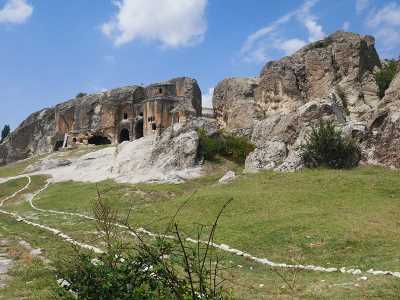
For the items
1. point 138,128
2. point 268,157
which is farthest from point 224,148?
point 138,128

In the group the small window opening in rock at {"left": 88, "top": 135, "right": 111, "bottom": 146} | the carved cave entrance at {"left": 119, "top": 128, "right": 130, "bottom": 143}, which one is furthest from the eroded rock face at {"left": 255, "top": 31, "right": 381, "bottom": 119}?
the small window opening in rock at {"left": 88, "top": 135, "right": 111, "bottom": 146}

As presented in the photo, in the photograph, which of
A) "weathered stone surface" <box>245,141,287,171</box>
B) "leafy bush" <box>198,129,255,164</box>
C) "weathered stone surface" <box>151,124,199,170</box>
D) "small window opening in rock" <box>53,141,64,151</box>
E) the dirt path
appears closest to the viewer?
the dirt path

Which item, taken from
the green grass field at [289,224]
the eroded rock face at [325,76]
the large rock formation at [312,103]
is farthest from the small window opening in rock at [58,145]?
the green grass field at [289,224]

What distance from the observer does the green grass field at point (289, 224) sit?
42.7 feet

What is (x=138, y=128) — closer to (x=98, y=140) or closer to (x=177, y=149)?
(x=98, y=140)

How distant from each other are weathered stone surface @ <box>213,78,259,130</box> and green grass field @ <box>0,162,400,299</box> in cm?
3167

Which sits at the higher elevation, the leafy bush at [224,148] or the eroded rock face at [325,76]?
the eroded rock face at [325,76]

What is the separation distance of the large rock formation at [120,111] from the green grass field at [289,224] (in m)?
45.8

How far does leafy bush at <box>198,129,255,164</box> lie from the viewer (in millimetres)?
47875

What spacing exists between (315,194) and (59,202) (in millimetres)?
22492

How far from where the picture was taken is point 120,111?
89.6 meters

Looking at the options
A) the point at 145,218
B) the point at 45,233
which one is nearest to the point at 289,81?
the point at 145,218

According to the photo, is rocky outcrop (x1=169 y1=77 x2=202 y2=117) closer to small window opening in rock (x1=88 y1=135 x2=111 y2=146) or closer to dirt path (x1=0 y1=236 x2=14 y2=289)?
small window opening in rock (x1=88 y1=135 x2=111 y2=146)

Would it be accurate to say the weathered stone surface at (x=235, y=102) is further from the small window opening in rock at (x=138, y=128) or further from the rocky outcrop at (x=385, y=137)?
the rocky outcrop at (x=385, y=137)
